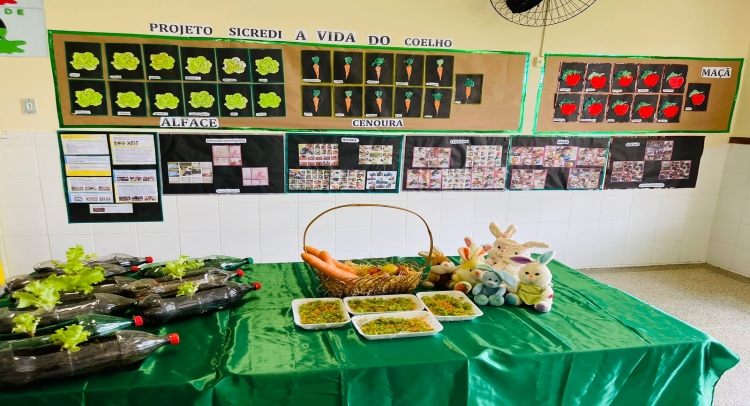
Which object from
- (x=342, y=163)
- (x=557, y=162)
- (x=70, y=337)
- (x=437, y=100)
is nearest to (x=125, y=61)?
(x=342, y=163)

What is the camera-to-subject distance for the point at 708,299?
3.43 meters

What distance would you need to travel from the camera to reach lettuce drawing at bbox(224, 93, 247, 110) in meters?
3.12

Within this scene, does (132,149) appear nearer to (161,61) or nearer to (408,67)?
(161,61)

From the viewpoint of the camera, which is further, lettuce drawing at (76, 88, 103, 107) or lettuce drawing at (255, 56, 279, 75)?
lettuce drawing at (255, 56, 279, 75)

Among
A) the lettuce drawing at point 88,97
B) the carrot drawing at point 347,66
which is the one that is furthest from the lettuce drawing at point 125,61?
the carrot drawing at point 347,66

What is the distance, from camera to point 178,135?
3.11 meters

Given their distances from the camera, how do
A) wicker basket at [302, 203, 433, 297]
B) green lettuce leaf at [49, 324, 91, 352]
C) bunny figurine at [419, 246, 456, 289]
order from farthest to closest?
bunny figurine at [419, 246, 456, 289]
wicker basket at [302, 203, 433, 297]
green lettuce leaf at [49, 324, 91, 352]

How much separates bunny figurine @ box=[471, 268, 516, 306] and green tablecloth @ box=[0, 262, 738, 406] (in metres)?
0.04

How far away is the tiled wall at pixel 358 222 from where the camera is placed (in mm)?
3047

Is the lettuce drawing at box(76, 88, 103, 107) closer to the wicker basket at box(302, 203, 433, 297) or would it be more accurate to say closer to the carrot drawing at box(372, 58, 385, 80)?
the carrot drawing at box(372, 58, 385, 80)

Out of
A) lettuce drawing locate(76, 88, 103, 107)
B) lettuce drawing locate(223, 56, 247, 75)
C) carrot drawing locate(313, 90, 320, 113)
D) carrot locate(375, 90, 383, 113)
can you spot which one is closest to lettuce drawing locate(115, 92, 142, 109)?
lettuce drawing locate(76, 88, 103, 107)

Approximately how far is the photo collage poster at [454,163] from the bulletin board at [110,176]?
1.83 m

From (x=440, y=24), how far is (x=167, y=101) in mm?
1995

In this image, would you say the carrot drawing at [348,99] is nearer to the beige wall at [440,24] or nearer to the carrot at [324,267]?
the beige wall at [440,24]
